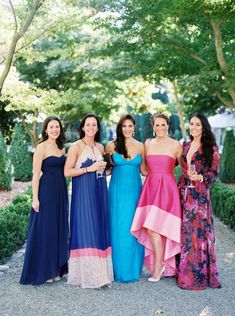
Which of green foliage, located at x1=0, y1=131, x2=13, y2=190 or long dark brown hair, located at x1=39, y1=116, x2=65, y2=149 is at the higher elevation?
long dark brown hair, located at x1=39, y1=116, x2=65, y2=149

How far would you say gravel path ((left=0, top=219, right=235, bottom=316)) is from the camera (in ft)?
14.1

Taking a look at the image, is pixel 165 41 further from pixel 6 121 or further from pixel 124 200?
pixel 6 121

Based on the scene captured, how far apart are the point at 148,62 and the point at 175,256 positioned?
617 centimetres

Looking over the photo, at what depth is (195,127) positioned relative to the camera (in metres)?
5.05

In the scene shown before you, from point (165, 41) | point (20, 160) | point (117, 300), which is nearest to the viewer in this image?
point (117, 300)

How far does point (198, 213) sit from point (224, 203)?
13.4ft

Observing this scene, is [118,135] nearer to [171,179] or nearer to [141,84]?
[171,179]

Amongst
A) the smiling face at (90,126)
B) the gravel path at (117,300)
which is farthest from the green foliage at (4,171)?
the smiling face at (90,126)

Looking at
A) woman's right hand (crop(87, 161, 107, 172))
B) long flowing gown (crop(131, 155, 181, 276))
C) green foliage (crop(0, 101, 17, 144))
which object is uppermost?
green foliage (crop(0, 101, 17, 144))

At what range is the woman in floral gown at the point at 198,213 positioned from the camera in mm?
5027

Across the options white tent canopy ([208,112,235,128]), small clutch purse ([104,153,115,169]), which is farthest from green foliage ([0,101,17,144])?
small clutch purse ([104,153,115,169])

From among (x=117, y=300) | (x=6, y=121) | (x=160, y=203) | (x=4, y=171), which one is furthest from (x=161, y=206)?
(x=6, y=121)

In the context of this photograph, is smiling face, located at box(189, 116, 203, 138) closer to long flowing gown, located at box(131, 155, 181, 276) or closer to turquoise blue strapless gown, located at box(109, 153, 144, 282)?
long flowing gown, located at box(131, 155, 181, 276)

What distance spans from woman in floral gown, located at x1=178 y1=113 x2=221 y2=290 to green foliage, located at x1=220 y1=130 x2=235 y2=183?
8.48m
